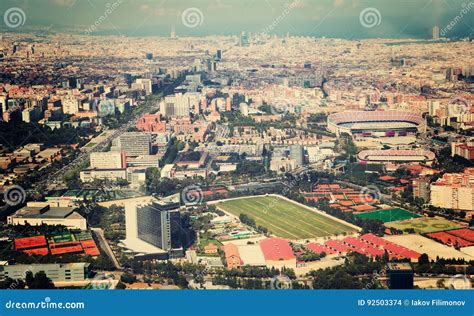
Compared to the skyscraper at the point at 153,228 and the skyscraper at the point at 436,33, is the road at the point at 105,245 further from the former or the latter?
the skyscraper at the point at 436,33

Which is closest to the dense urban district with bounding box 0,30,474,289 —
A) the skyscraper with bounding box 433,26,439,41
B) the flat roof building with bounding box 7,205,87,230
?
the flat roof building with bounding box 7,205,87,230

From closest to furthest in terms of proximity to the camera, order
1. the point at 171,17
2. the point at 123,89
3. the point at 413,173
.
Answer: the point at 413,173 → the point at 171,17 → the point at 123,89

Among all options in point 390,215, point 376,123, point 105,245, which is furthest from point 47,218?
point 376,123

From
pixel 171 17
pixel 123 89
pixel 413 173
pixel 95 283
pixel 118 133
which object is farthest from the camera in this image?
pixel 123 89

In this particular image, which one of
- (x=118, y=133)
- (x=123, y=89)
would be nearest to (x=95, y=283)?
(x=118, y=133)

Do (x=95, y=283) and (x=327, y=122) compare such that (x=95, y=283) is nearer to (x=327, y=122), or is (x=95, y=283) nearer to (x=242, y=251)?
(x=242, y=251)

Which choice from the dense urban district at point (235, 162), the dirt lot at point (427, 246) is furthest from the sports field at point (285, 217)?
the dirt lot at point (427, 246)

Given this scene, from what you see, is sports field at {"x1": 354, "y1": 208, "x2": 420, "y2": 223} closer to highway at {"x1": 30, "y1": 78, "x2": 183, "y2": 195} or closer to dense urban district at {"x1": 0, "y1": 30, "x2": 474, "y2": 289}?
dense urban district at {"x1": 0, "y1": 30, "x2": 474, "y2": 289}
